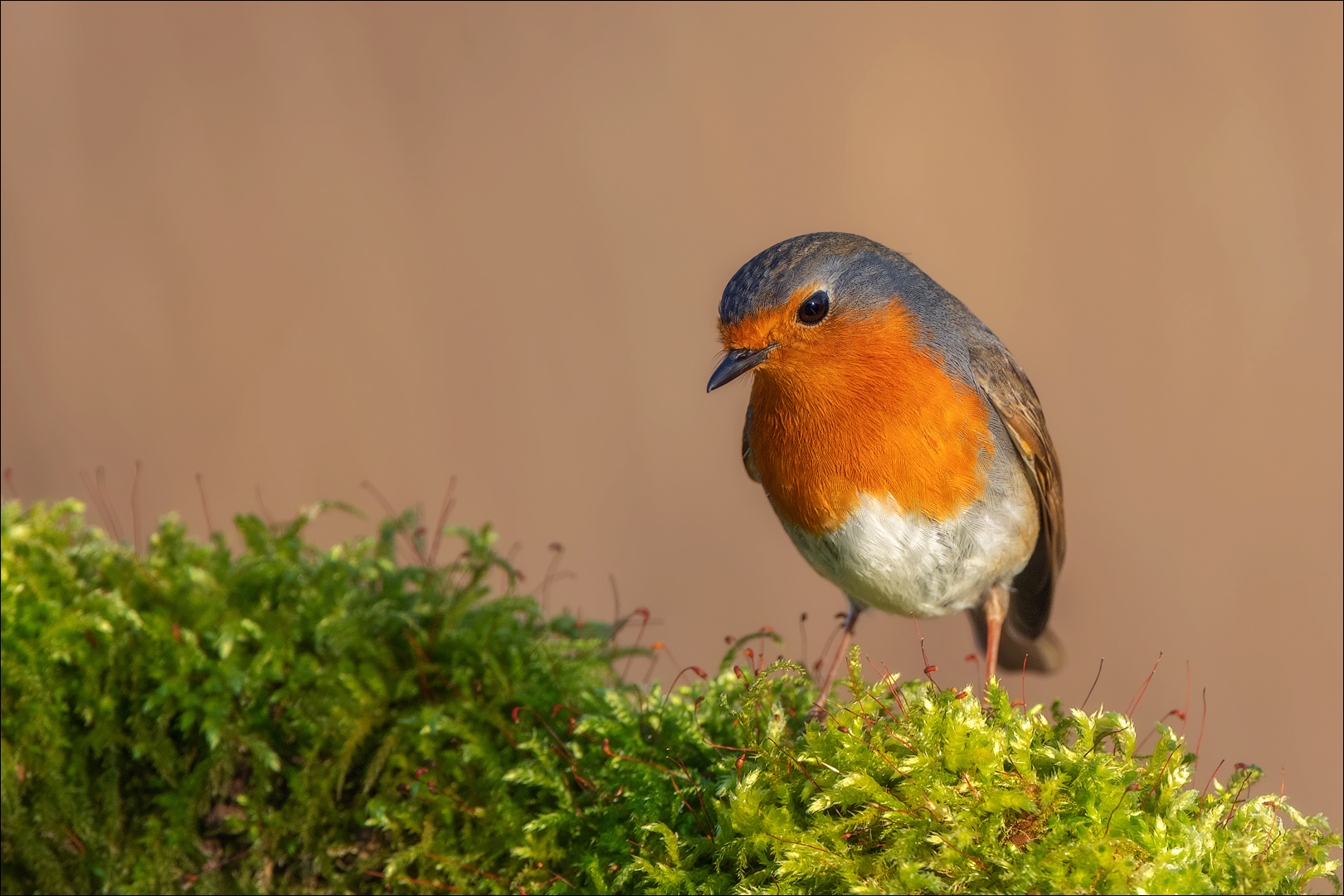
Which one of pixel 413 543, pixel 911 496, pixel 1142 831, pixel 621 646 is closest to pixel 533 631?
pixel 621 646

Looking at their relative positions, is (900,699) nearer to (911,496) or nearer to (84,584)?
(911,496)

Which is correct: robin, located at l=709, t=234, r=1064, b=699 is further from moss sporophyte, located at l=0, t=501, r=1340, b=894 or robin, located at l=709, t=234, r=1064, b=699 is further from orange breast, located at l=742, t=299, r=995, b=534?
moss sporophyte, located at l=0, t=501, r=1340, b=894

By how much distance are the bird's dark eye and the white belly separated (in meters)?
0.42

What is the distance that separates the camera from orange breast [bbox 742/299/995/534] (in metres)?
2.23

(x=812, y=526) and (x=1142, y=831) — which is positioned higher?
(x=812, y=526)

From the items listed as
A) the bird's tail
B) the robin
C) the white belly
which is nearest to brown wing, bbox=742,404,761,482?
the robin

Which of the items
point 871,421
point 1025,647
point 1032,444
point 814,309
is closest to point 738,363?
point 814,309

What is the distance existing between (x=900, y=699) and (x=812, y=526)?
0.74 m

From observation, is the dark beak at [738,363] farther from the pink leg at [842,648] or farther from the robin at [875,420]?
the pink leg at [842,648]

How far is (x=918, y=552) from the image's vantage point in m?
2.29

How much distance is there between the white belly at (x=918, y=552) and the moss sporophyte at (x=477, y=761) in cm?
32

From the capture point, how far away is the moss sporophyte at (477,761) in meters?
1.44

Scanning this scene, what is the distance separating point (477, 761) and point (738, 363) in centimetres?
102

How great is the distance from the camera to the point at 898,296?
2330 mm
